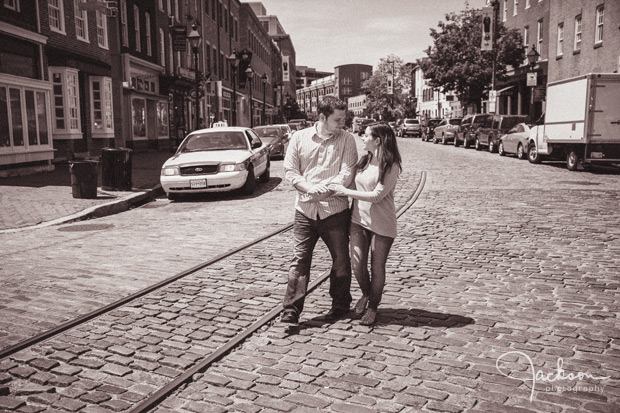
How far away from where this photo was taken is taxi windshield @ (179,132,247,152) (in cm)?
1380

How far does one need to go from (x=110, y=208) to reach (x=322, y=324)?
7.91 meters

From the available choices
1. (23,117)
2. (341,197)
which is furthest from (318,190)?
(23,117)

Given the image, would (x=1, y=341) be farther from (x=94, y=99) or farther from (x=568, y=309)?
(x=94, y=99)

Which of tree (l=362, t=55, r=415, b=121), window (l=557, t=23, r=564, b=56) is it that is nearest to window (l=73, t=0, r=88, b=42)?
window (l=557, t=23, r=564, b=56)

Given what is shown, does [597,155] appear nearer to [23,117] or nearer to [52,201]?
[52,201]

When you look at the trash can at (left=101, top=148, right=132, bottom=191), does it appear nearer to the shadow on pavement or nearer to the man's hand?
the shadow on pavement

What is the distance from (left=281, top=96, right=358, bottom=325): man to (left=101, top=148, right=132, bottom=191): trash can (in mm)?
9754

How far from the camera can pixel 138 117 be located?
Result: 1166 inches

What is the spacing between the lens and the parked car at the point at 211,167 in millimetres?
12602

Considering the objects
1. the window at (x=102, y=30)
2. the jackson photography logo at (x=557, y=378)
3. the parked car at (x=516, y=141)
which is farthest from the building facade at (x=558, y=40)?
the jackson photography logo at (x=557, y=378)

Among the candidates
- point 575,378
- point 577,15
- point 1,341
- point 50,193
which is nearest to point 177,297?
point 1,341

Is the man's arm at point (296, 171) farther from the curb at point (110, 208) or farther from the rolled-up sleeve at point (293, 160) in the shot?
the curb at point (110, 208)

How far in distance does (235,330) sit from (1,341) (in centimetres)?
176

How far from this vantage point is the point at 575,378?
12.1 feet
